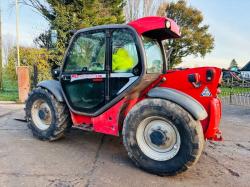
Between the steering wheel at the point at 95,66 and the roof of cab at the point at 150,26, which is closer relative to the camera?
the roof of cab at the point at 150,26

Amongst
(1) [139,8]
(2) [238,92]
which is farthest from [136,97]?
(1) [139,8]

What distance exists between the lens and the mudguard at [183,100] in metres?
3.30

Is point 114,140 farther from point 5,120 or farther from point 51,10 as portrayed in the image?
point 51,10

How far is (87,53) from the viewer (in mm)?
4371

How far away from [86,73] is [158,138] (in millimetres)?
1650

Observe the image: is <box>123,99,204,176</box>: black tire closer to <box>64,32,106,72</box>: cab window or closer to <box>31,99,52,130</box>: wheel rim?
<box>64,32,106,72</box>: cab window

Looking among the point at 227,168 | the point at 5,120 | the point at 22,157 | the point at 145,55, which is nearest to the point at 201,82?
the point at 145,55

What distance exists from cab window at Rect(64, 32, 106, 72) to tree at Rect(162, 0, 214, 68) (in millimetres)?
22630

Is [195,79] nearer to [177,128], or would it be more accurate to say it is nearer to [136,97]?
[177,128]

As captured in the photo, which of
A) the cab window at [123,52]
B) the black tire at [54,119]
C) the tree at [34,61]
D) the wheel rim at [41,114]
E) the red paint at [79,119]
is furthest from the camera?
the tree at [34,61]

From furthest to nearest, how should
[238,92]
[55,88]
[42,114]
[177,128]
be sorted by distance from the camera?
1. [238,92]
2. [42,114]
3. [55,88]
4. [177,128]

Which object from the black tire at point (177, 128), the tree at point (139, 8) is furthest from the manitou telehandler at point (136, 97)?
the tree at point (139, 8)

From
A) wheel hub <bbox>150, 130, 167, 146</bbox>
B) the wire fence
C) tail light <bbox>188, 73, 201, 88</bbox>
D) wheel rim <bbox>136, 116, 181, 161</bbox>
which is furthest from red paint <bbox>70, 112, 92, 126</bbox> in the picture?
the wire fence

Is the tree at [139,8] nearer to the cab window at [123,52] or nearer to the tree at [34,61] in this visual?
the tree at [34,61]
